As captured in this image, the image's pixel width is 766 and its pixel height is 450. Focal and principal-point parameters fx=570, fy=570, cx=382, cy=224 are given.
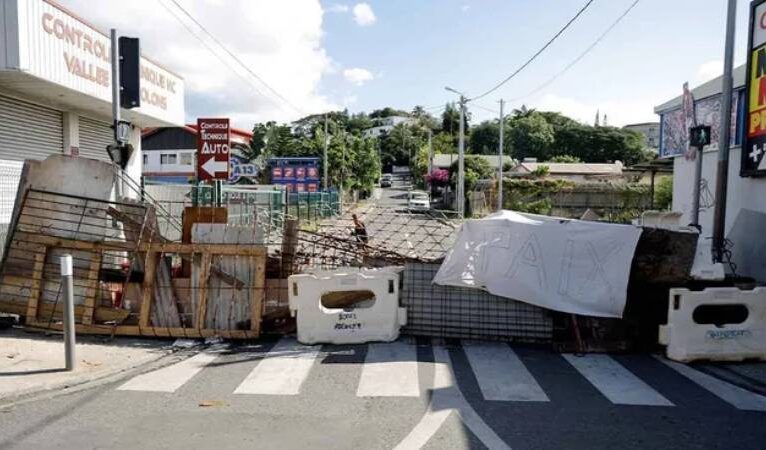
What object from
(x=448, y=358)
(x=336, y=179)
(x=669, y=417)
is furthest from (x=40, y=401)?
(x=336, y=179)

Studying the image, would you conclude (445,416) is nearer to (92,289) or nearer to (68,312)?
(68,312)

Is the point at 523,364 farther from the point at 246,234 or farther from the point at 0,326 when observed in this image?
the point at 0,326

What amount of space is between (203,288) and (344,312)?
201 centimetres

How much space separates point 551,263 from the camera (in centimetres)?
776

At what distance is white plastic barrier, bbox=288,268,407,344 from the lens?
7633mm

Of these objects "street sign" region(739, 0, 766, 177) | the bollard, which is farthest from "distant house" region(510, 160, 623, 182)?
the bollard

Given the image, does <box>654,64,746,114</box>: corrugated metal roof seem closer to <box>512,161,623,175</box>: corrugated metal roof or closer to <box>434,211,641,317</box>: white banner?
<box>434,211,641,317</box>: white banner

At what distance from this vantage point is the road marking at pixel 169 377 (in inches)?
233

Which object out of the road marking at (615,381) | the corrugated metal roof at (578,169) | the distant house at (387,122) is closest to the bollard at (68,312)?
the road marking at (615,381)

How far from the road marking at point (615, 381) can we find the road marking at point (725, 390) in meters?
0.64

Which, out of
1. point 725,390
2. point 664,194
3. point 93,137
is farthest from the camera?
point 664,194

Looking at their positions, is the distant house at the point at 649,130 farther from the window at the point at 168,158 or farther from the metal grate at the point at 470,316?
the metal grate at the point at 470,316

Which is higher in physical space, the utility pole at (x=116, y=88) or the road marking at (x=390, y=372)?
the utility pole at (x=116, y=88)

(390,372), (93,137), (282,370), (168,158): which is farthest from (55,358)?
(168,158)
